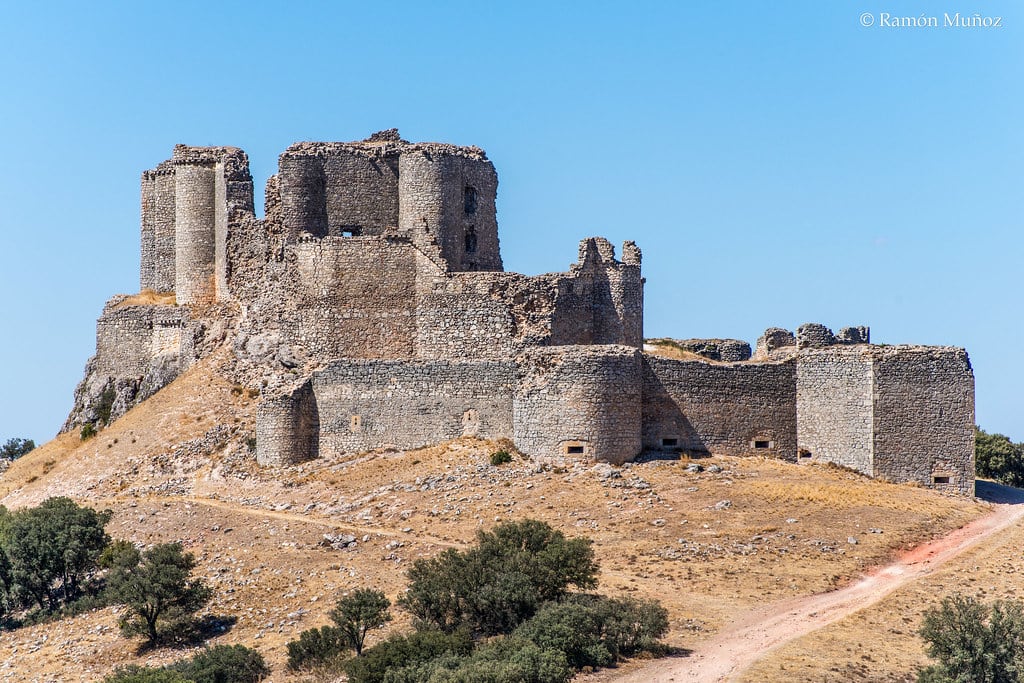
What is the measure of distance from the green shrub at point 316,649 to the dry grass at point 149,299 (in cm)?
2494

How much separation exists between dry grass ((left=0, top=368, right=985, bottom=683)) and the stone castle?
1.27 m

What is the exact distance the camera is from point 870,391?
46.9 meters

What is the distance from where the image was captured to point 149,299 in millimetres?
61844

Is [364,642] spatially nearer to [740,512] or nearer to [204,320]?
[740,512]

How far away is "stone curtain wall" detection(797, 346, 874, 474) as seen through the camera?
47125 mm

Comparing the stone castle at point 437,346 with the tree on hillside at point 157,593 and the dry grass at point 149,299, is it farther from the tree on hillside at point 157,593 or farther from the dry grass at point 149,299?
the tree on hillside at point 157,593

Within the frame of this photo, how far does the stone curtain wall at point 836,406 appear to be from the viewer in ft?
155

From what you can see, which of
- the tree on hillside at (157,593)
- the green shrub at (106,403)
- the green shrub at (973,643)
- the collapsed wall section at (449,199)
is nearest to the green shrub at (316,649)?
the tree on hillside at (157,593)

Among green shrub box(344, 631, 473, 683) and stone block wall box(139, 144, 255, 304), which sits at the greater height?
stone block wall box(139, 144, 255, 304)

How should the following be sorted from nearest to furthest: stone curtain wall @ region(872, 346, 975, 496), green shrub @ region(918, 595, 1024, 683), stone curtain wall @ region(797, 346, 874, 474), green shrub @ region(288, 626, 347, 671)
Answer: green shrub @ region(918, 595, 1024, 683), green shrub @ region(288, 626, 347, 671), stone curtain wall @ region(872, 346, 975, 496), stone curtain wall @ region(797, 346, 874, 474)

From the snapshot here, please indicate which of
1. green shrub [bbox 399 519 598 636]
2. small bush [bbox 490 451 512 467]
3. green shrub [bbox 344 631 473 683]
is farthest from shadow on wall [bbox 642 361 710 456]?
green shrub [bbox 344 631 473 683]

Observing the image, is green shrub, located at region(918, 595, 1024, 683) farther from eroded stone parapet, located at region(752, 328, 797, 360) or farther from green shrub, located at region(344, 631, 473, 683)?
eroded stone parapet, located at region(752, 328, 797, 360)

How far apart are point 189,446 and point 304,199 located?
30.9ft

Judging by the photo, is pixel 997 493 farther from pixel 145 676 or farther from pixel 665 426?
pixel 145 676
